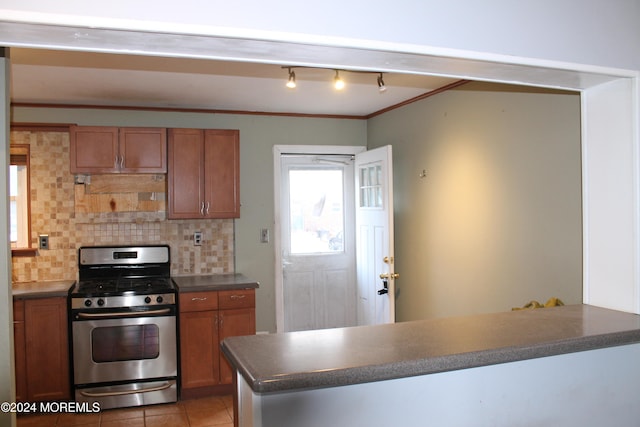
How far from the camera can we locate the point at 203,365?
435 cm

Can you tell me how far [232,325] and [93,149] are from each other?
5.91 ft

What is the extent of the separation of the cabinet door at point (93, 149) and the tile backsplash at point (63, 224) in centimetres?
30

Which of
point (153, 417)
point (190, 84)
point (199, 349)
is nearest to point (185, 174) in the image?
point (190, 84)

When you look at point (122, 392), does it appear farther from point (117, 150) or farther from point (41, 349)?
point (117, 150)

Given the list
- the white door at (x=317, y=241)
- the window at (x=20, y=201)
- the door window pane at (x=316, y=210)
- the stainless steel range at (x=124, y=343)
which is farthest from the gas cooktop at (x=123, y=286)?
the door window pane at (x=316, y=210)

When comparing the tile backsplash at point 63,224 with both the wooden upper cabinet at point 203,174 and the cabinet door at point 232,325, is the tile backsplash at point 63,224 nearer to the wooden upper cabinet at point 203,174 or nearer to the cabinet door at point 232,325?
the wooden upper cabinet at point 203,174

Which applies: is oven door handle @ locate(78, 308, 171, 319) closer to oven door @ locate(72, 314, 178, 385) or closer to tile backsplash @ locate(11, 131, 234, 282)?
oven door @ locate(72, 314, 178, 385)

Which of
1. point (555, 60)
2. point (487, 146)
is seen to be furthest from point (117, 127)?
point (555, 60)

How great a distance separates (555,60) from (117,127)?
3531 millimetres

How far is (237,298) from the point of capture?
14.5 feet

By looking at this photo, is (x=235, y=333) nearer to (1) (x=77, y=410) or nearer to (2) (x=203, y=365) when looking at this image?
(2) (x=203, y=365)

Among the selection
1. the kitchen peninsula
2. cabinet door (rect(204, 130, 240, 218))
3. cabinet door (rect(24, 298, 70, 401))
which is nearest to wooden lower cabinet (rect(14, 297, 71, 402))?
cabinet door (rect(24, 298, 70, 401))

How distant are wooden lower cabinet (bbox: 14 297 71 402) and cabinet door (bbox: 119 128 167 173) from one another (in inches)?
46.4

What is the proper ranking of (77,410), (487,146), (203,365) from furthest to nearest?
(203,365), (77,410), (487,146)
